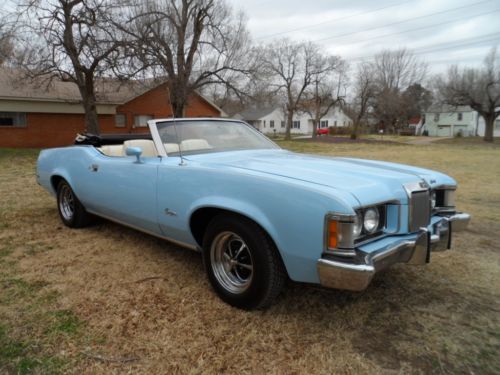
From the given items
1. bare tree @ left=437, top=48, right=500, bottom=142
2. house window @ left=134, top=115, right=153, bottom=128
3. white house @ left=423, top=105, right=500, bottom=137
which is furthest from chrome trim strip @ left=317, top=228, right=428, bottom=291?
white house @ left=423, top=105, right=500, bottom=137

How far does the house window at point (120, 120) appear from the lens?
25.8 metres

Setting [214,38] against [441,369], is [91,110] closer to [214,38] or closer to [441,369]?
[214,38]

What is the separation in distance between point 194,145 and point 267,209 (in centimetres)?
146

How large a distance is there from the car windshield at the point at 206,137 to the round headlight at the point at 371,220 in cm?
174

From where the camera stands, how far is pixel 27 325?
2.56 meters

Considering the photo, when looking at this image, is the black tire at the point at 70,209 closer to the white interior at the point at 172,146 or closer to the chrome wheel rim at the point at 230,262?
the white interior at the point at 172,146

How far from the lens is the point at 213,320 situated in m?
2.64

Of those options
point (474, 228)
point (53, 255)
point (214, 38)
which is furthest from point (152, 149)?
point (214, 38)

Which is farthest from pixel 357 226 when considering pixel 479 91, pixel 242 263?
pixel 479 91

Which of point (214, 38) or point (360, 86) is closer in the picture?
point (214, 38)

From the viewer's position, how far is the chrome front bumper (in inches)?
82.7

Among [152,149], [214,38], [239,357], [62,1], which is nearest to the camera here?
[239,357]

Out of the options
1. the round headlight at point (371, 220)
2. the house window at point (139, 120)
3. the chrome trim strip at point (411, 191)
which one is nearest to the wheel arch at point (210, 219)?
the round headlight at point (371, 220)

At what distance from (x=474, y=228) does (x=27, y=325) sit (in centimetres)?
529
